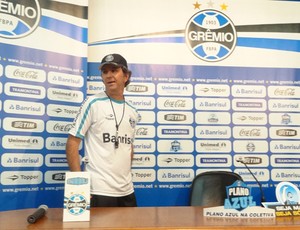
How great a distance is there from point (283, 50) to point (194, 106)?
1.10 metres

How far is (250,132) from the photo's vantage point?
3.14 m

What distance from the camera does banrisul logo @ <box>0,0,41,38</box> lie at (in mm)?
2434

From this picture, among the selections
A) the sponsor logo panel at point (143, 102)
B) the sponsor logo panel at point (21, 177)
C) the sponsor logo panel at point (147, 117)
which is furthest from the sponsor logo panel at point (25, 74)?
the sponsor logo panel at point (147, 117)

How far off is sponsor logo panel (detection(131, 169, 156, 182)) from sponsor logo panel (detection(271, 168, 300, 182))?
1.18 metres

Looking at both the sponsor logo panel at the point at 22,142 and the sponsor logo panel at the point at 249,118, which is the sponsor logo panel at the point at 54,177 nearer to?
the sponsor logo panel at the point at 22,142

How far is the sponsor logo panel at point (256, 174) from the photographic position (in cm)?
310

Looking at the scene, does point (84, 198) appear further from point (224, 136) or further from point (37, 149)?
point (224, 136)

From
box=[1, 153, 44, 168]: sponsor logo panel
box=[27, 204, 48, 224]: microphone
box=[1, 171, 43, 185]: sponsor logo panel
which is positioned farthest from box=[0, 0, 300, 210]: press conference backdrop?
box=[27, 204, 48, 224]: microphone

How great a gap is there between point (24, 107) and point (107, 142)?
77 cm

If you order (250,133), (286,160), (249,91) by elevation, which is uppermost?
(249,91)

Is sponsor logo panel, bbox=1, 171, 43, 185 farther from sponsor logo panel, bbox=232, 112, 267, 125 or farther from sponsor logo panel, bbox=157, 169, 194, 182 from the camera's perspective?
sponsor logo panel, bbox=232, 112, 267, 125

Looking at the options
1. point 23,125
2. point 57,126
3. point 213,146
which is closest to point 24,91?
point 23,125

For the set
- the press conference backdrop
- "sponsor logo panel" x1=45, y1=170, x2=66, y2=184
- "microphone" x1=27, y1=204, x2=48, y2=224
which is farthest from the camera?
the press conference backdrop

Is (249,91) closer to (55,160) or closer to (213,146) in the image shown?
(213,146)
